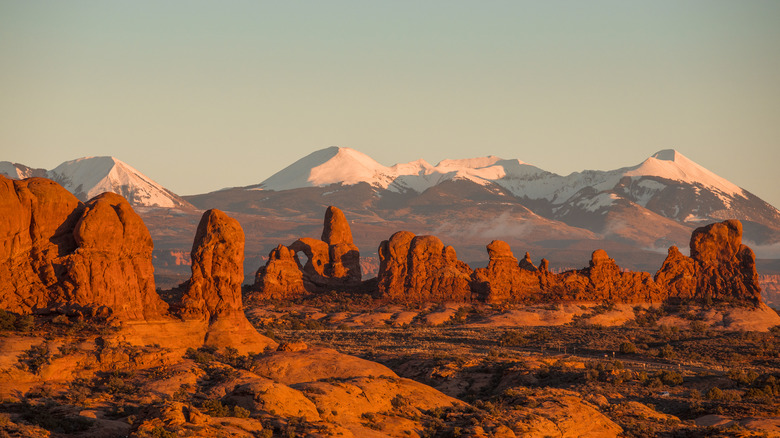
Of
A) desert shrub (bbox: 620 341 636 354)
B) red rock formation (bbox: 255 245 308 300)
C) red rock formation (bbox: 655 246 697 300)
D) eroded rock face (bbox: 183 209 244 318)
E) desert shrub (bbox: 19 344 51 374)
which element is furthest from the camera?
red rock formation (bbox: 655 246 697 300)

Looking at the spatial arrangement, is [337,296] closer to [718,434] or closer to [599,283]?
[599,283]

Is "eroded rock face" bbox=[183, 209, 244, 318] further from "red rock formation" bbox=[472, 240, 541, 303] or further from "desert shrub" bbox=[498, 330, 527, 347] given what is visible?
"red rock formation" bbox=[472, 240, 541, 303]

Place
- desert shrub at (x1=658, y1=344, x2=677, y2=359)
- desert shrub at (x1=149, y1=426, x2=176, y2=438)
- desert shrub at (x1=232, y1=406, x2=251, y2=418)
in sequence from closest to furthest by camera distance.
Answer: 1. desert shrub at (x1=149, y1=426, x2=176, y2=438)
2. desert shrub at (x1=232, y1=406, x2=251, y2=418)
3. desert shrub at (x1=658, y1=344, x2=677, y2=359)

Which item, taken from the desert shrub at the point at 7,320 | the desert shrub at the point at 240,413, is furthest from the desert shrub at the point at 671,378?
the desert shrub at the point at 7,320

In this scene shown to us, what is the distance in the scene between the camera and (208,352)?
4762 centimetres

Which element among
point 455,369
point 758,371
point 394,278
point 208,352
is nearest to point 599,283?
point 394,278

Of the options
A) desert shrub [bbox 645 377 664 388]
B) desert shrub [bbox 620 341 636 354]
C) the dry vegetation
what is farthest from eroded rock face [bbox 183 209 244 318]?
desert shrub [bbox 620 341 636 354]

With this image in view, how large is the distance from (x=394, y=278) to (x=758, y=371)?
45005mm

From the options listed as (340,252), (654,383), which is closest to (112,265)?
(654,383)

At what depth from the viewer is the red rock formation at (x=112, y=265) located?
154ft

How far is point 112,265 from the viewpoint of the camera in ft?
158

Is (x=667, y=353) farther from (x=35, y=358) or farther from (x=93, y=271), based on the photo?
(x=35, y=358)

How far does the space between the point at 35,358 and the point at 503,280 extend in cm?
6495

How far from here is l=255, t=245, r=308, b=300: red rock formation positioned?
100812 millimetres
